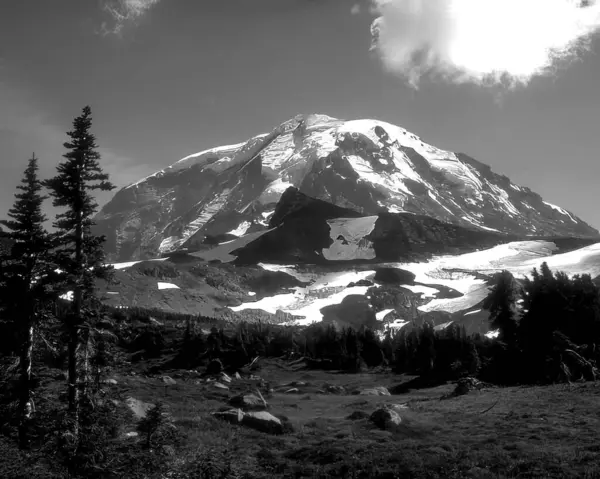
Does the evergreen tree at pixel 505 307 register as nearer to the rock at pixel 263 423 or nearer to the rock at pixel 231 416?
the rock at pixel 263 423

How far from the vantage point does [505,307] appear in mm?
66000

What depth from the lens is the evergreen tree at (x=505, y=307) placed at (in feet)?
214

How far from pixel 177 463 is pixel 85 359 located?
691 centimetres

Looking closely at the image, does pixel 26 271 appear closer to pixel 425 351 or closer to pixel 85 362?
pixel 85 362

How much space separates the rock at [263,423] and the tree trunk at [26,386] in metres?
14.3

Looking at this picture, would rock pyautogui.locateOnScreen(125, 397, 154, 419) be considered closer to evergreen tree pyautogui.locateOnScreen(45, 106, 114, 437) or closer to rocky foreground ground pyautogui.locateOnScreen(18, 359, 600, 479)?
rocky foreground ground pyautogui.locateOnScreen(18, 359, 600, 479)

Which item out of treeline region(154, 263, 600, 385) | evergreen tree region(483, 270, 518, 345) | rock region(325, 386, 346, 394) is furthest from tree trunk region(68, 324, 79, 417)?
rock region(325, 386, 346, 394)

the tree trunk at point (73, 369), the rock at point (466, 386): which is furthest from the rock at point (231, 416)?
the rock at point (466, 386)

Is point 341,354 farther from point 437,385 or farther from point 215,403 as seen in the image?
point 215,403

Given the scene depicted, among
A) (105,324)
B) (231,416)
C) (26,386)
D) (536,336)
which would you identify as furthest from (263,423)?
(536,336)

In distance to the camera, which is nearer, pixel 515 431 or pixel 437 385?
pixel 515 431

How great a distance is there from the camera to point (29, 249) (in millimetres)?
28016

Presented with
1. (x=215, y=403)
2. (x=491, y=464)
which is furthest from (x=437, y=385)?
(x=491, y=464)

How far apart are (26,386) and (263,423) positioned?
1526cm
